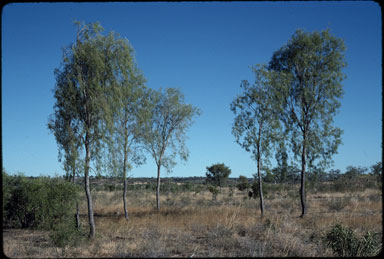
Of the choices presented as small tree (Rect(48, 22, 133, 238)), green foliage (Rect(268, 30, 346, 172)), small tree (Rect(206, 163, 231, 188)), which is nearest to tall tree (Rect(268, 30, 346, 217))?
green foliage (Rect(268, 30, 346, 172))

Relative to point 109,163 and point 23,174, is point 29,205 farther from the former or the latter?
point 109,163

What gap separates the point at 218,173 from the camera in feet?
179

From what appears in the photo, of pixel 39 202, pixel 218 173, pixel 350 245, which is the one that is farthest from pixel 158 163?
pixel 218 173

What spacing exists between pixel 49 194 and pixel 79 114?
496 cm

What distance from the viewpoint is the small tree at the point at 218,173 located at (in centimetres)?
5412

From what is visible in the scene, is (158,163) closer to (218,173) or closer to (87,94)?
(87,94)

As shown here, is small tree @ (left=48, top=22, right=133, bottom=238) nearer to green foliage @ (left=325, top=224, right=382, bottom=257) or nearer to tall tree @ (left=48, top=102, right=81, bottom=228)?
tall tree @ (left=48, top=102, right=81, bottom=228)

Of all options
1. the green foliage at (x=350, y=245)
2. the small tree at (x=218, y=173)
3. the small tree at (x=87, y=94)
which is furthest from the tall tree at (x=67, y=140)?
the small tree at (x=218, y=173)

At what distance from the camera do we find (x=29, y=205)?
14.3 metres

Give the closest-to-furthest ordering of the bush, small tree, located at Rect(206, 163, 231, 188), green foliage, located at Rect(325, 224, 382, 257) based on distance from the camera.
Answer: green foliage, located at Rect(325, 224, 382, 257), the bush, small tree, located at Rect(206, 163, 231, 188)

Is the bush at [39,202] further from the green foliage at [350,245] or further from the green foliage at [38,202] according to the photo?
the green foliage at [350,245]

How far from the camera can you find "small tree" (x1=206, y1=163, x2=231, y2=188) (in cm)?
5412

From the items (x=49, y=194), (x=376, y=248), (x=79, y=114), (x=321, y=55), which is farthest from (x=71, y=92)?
(x=321, y=55)

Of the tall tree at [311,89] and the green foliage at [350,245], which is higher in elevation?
the tall tree at [311,89]
